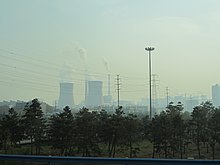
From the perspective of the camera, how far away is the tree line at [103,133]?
19.1 m

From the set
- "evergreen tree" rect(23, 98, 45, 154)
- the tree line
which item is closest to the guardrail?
the tree line

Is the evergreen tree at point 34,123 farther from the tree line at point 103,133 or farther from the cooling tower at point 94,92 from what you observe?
the cooling tower at point 94,92

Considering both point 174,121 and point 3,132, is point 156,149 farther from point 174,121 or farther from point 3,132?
point 3,132

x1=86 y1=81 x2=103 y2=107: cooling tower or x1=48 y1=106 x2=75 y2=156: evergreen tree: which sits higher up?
x1=86 y1=81 x2=103 y2=107: cooling tower

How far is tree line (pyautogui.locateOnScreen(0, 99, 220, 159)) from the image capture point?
1909 cm

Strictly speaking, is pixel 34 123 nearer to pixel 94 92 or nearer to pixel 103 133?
pixel 103 133

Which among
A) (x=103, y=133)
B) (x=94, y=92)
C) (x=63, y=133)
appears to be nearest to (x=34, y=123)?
(x=63, y=133)

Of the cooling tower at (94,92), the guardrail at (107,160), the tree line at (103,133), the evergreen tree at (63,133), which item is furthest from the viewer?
the cooling tower at (94,92)

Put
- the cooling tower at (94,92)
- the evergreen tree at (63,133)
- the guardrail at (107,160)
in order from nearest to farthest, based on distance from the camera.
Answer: the guardrail at (107,160), the evergreen tree at (63,133), the cooling tower at (94,92)

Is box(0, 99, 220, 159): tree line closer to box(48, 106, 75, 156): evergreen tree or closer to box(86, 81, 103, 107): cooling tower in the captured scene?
box(48, 106, 75, 156): evergreen tree

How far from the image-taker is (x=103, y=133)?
64.6 feet

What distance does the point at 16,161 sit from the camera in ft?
16.5

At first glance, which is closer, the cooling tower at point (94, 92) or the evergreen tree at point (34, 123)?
the evergreen tree at point (34, 123)

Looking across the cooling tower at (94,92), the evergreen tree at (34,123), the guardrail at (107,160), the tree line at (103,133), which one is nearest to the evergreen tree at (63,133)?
the tree line at (103,133)
